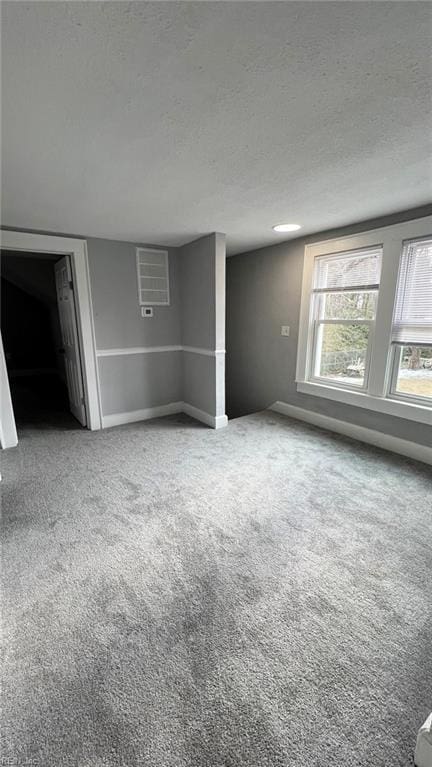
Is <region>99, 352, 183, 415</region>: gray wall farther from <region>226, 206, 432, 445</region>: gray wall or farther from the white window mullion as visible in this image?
the white window mullion

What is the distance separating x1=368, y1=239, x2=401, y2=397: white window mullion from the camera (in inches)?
110

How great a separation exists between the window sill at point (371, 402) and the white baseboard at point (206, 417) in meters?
1.04

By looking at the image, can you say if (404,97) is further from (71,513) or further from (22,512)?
(22,512)

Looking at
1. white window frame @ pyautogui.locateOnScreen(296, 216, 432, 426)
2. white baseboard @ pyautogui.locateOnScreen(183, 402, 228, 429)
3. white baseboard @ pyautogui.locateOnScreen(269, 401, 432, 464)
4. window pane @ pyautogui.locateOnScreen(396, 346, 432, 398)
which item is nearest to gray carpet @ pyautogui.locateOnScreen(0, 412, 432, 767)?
white baseboard @ pyautogui.locateOnScreen(269, 401, 432, 464)

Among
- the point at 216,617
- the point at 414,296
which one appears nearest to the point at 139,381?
the point at 216,617

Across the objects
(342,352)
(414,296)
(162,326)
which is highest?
(414,296)

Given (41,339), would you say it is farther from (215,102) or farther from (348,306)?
(215,102)

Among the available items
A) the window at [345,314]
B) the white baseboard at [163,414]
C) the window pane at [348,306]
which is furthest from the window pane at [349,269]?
the white baseboard at [163,414]

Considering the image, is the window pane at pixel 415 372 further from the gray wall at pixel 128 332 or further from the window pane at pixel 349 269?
the gray wall at pixel 128 332

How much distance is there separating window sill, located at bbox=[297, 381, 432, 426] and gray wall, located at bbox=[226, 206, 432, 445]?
0.08 m

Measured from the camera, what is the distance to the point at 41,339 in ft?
22.7

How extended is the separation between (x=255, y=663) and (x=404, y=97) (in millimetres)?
2347

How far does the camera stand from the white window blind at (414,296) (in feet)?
8.66

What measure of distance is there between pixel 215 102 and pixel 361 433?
3.05 meters
